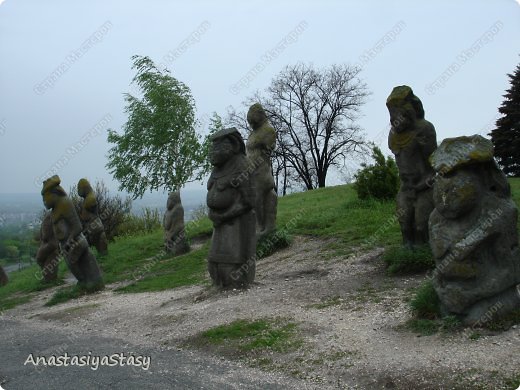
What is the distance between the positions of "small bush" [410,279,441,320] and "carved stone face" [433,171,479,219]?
110cm

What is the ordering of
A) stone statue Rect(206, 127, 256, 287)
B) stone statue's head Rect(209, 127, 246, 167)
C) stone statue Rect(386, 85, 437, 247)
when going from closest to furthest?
stone statue Rect(386, 85, 437, 247)
stone statue Rect(206, 127, 256, 287)
stone statue's head Rect(209, 127, 246, 167)

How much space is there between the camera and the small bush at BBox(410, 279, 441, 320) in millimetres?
7555

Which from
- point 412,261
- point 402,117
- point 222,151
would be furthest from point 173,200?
point 412,261

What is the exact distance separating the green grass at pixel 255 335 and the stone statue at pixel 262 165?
6739 mm

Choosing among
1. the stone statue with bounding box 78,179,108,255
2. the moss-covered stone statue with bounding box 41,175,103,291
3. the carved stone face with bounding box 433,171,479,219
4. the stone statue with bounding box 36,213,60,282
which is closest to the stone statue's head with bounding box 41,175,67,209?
the moss-covered stone statue with bounding box 41,175,103,291

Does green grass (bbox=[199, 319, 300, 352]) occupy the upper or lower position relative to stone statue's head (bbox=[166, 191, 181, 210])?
lower

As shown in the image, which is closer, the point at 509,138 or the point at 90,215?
the point at 90,215

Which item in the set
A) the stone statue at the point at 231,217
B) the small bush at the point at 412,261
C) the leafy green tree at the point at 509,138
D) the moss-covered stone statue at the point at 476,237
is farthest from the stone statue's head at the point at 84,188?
the leafy green tree at the point at 509,138

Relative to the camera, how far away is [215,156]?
11.3 metres

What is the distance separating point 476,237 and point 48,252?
1456 centimetres

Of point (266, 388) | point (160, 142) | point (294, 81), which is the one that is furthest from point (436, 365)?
point (294, 81)

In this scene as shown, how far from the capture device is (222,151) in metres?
11.2

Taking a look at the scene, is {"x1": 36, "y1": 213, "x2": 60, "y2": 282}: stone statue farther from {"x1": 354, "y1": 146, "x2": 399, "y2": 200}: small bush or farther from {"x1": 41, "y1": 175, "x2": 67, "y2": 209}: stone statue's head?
{"x1": 354, "y1": 146, "x2": 399, "y2": 200}: small bush

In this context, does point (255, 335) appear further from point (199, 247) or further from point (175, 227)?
point (199, 247)
